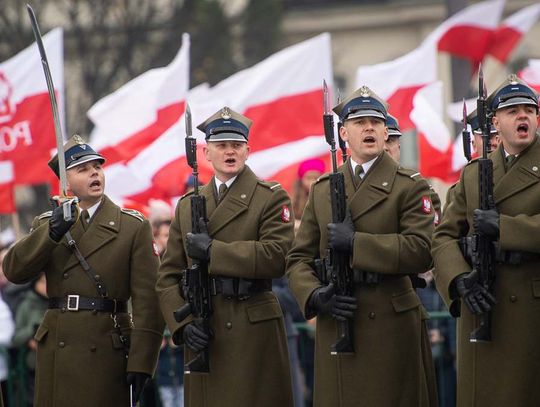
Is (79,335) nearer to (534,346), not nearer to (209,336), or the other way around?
(209,336)

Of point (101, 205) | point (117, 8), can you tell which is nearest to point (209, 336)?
point (101, 205)

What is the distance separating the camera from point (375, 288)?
365 inches

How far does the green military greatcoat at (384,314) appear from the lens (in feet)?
30.3

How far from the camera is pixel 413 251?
910 centimetres

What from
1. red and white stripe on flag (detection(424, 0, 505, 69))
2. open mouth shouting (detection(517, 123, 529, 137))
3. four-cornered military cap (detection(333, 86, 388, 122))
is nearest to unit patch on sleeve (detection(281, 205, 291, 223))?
four-cornered military cap (detection(333, 86, 388, 122))

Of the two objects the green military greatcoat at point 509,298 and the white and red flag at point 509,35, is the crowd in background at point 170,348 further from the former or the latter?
the white and red flag at point 509,35

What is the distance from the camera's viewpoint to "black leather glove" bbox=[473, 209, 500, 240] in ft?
28.4

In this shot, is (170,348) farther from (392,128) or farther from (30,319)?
(392,128)

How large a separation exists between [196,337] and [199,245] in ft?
2.00

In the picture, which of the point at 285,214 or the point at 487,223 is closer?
the point at 487,223

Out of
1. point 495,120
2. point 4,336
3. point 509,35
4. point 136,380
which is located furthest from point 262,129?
point 495,120

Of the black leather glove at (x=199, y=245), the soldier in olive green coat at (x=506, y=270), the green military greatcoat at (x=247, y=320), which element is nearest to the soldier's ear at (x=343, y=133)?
the green military greatcoat at (x=247, y=320)

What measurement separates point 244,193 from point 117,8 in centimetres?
→ 2878

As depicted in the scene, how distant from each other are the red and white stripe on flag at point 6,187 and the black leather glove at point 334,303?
23.1 feet
